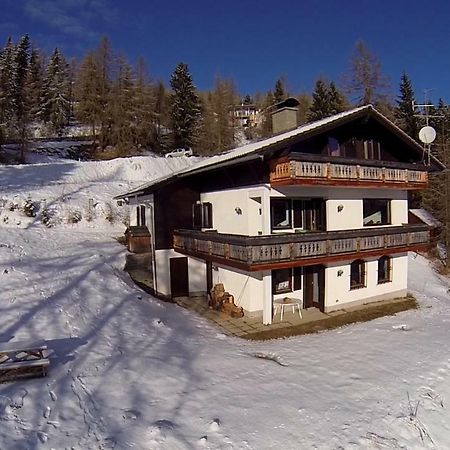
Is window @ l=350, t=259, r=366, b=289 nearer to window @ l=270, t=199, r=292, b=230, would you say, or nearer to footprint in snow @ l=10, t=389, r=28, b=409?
window @ l=270, t=199, r=292, b=230

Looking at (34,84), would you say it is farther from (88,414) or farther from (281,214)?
(88,414)

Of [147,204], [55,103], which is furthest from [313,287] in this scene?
[55,103]

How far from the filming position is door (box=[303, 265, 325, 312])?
16.1 m

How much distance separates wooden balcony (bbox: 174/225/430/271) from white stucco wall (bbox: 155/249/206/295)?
2.35 ft

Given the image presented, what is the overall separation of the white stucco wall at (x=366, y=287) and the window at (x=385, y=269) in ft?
0.55

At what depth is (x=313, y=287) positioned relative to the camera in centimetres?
1638

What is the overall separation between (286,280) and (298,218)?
254 cm

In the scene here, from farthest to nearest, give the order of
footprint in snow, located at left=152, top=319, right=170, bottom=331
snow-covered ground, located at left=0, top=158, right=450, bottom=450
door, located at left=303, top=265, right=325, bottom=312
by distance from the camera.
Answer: door, located at left=303, top=265, right=325, bottom=312 < footprint in snow, located at left=152, top=319, right=170, bottom=331 < snow-covered ground, located at left=0, top=158, right=450, bottom=450

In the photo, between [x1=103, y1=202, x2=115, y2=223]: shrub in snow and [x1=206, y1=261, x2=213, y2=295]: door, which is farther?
[x1=103, y1=202, x2=115, y2=223]: shrub in snow

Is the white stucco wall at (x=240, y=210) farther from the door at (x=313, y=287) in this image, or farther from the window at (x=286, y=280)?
the door at (x=313, y=287)

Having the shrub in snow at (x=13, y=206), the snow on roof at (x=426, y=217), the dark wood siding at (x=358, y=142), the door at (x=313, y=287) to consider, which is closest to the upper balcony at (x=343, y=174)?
the dark wood siding at (x=358, y=142)

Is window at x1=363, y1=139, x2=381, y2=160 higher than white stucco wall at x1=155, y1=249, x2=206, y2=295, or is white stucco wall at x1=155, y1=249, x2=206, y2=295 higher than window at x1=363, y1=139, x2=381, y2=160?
window at x1=363, y1=139, x2=381, y2=160

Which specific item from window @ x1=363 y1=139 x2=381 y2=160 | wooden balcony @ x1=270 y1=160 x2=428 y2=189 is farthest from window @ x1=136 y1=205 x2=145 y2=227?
window @ x1=363 y1=139 x2=381 y2=160

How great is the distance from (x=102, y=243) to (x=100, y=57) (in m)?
31.0
